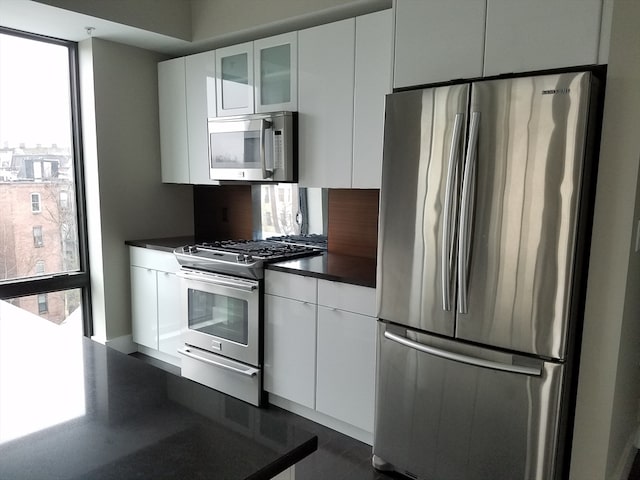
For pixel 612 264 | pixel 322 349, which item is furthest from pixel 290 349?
pixel 612 264

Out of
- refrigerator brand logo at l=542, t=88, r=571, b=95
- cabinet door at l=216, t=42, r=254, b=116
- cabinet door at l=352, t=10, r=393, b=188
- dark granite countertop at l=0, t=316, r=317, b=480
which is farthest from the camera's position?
cabinet door at l=216, t=42, r=254, b=116

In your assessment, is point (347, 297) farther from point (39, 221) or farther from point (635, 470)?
point (39, 221)

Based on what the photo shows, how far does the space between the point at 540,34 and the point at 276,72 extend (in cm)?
175

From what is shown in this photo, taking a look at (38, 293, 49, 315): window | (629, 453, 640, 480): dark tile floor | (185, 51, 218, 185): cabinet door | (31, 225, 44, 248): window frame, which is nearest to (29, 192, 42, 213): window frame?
(31, 225, 44, 248): window frame

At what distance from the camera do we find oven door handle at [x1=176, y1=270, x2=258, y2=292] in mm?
2963

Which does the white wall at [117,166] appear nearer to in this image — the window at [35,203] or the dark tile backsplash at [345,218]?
the window at [35,203]

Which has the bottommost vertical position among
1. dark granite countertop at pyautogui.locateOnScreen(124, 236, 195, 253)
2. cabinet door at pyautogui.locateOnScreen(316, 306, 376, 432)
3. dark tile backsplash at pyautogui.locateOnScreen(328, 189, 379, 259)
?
cabinet door at pyautogui.locateOnScreen(316, 306, 376, 432)

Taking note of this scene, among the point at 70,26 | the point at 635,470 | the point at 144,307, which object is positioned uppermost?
the point at 70,26

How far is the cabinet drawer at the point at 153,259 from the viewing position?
3549mm

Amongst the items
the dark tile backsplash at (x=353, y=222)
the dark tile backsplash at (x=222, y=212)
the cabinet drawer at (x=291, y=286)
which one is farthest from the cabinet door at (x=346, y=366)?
the dark tile backsplash at (x=222, y=212)

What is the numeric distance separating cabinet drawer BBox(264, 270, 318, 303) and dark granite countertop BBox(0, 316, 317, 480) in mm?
1455

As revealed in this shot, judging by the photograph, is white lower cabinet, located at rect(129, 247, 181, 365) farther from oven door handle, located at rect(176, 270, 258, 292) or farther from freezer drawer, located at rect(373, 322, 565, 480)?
freezer drawer, located at rect(373, 322, 565, 480)

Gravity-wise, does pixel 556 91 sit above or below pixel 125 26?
below

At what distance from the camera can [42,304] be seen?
11.9ft
